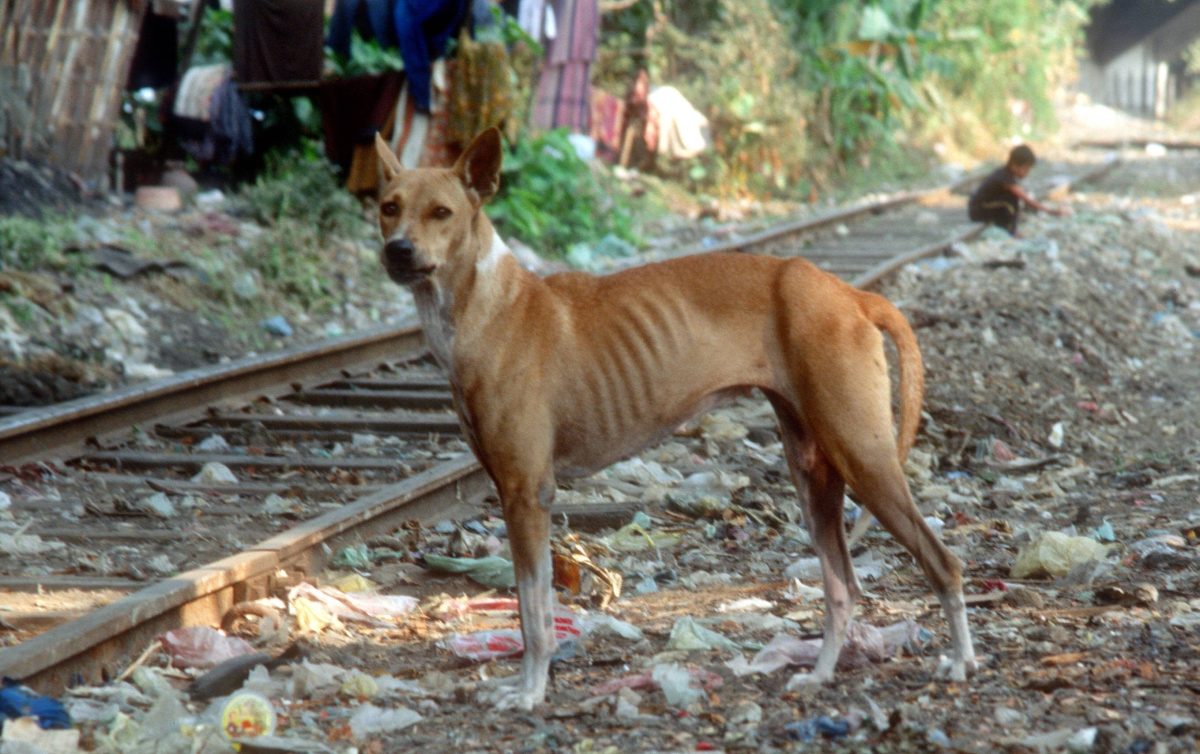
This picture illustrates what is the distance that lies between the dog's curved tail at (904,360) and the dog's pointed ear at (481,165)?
1177 mm

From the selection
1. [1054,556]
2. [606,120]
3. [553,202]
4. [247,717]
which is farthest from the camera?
[606,120]

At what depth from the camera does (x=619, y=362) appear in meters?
4.59

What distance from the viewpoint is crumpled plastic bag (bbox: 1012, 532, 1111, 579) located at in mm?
5723

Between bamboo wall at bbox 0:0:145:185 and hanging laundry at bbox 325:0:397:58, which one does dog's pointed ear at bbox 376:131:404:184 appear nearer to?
bamboo wall at bbox 0:0:145:185

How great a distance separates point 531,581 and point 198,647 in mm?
1114

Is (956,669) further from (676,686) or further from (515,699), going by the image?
(515,699)

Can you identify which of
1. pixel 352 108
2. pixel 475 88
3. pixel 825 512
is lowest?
pixel 825 512

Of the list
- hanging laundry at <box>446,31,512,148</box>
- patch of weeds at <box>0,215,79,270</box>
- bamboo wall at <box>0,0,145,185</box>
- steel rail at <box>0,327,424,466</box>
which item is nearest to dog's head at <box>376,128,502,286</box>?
steel rail at <box>0,327,424,466</box>

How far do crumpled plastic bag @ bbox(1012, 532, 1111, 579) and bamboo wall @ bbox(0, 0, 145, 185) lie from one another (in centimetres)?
1068

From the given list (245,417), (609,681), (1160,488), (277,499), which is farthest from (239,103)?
(609,681)

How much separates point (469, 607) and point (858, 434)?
177 centimetres

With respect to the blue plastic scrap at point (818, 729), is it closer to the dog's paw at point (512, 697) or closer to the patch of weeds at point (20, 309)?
the dog's paw at point (512, 697)

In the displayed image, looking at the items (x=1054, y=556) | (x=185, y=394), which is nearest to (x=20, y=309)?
(x=185, y=394)

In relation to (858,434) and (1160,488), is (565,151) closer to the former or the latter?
(1160,488)
